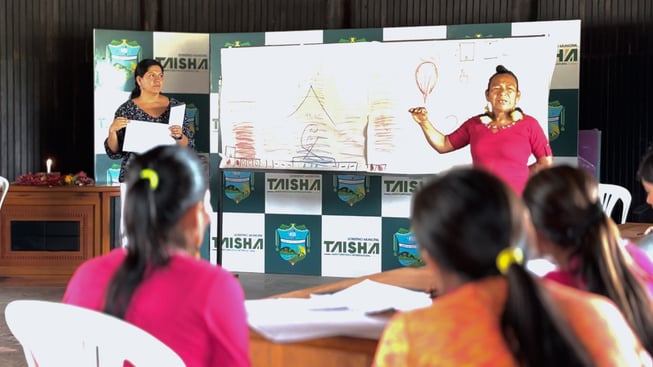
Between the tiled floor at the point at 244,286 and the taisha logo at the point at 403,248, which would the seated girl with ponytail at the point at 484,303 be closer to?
the tiled floor at the point at 244,286

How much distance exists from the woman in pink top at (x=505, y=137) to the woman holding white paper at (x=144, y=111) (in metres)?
1.85

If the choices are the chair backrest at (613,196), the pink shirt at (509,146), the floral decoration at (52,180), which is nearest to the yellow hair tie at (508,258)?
the pink shirt at (509,146)

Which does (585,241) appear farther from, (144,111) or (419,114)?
(144,111)

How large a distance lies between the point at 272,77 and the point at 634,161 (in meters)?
2.79

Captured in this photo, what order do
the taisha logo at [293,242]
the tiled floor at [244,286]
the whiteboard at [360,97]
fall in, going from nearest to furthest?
the whiteboard at [360,97] < the tiled floor at [244,286] < the taisha logo at [293,242]

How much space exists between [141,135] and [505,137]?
7.78ft

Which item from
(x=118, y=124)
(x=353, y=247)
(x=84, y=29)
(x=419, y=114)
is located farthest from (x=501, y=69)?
(x=84, y=29)

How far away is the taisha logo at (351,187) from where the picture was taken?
17.1ft

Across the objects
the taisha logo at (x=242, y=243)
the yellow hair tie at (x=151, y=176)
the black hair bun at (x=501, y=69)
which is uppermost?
the black hair bun at (x=501, y=69)

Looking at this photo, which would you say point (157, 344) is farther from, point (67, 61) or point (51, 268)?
point (67, 61)

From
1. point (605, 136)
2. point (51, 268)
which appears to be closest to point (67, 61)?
point (51, 268)

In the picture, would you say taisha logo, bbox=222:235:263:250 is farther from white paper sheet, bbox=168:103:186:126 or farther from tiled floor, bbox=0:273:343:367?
white paper sheet, bbox=168:103:186:126

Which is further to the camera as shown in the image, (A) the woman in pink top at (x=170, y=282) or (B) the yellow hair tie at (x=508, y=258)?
(A) the woman in pink top at (x=170, y=282)

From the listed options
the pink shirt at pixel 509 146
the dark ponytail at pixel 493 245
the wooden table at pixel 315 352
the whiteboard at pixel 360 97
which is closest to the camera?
the dark ponytail at pixel 493 245
